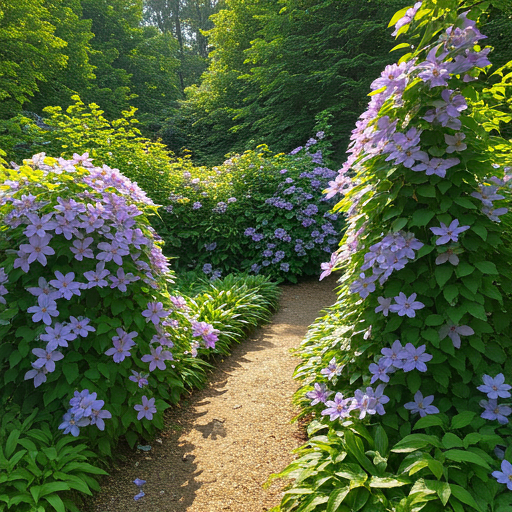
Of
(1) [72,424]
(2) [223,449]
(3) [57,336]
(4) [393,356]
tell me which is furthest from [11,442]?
(4) [393,356]

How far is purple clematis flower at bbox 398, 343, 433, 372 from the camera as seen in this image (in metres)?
1.57

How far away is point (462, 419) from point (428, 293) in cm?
49

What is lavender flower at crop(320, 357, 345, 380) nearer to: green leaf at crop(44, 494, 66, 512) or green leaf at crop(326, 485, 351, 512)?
green leaf at crop(326, 485, 351, 512)

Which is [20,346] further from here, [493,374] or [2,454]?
[493,374]

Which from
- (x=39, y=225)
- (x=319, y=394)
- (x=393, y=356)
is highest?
(x=39, y=225)

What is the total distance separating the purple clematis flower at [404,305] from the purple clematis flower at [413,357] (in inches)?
5.2

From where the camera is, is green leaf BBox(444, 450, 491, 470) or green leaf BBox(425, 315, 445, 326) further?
Answer: green leaf BBox(425, 315, 445, 326)

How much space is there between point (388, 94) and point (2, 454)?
225cm

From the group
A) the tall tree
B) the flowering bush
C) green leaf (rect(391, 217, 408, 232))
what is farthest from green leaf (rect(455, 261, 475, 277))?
the tall tree

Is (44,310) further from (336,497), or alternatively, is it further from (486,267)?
(486,267)

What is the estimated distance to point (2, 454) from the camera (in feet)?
5.62

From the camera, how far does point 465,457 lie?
1364 mm

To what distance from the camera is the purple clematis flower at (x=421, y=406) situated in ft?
5.24

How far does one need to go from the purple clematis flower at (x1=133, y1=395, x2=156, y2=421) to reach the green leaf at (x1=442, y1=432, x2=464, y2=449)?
57.9 inches
